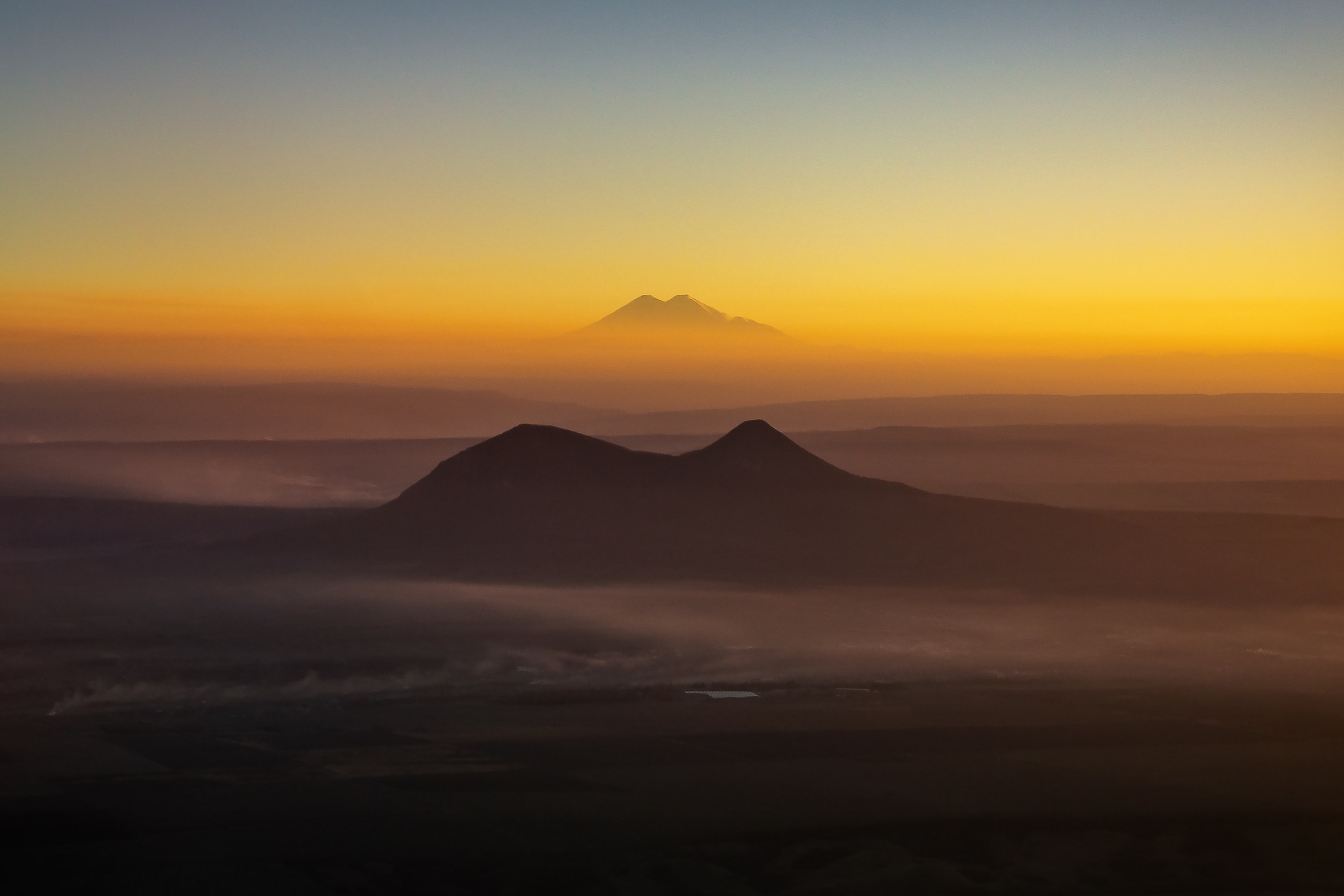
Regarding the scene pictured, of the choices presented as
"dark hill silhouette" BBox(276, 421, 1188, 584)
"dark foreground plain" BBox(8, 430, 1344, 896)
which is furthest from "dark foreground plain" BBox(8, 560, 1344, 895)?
"dark hill silhouette" BBox(276, 421, 1188, 584)

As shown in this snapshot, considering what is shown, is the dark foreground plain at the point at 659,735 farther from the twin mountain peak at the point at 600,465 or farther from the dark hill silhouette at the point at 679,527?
the twin mountain peak at the point at 600,465

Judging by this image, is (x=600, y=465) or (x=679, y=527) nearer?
(x=679, y=527)

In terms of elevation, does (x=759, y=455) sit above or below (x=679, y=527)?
above

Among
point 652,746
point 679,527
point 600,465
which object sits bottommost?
point 652,746

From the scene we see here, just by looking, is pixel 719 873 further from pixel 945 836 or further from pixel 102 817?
pixel 102 817

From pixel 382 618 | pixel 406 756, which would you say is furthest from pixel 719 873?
pixel 382 618

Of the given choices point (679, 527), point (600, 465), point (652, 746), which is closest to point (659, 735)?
point (652, 746)

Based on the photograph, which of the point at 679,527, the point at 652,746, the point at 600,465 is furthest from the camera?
the point at 600,465

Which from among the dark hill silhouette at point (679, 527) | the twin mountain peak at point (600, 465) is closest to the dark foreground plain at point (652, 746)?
the dark hill silhouette at point (679, 527)

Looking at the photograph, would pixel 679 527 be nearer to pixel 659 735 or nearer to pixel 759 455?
pixel 759 455
